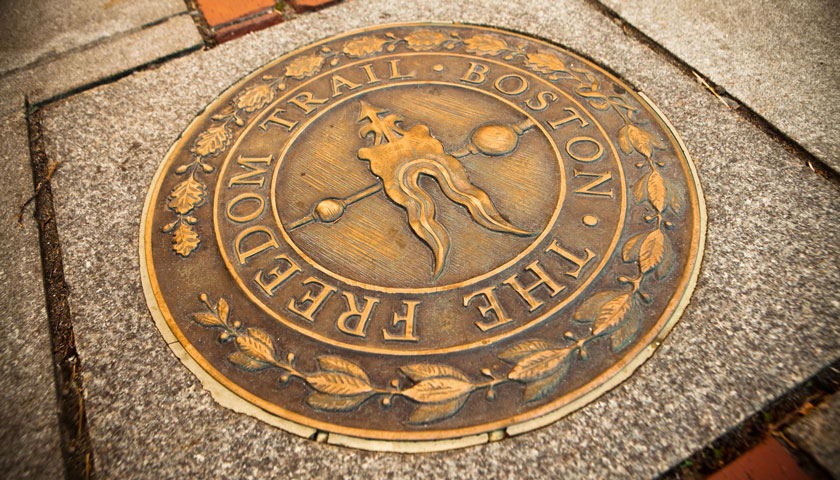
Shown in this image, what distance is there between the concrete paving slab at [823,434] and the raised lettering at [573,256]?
0.64m

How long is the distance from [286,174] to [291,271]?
1.33 feet

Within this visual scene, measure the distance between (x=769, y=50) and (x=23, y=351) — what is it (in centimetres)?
287

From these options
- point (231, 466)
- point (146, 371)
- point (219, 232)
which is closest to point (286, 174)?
point (219, 232)

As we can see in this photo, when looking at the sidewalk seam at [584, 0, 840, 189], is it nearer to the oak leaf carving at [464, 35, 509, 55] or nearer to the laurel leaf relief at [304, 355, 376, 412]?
the oak leaf carving at [464, 35, 509, 55]

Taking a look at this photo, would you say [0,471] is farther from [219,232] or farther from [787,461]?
[787,461]

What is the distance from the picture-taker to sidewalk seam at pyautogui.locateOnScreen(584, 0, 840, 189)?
5.47 feet

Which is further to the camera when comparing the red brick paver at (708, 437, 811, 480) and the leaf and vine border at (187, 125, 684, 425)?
the leaf and vine border at (187, 125, 684, 425)

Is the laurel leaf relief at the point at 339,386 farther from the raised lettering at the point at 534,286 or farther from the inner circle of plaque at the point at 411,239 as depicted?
the raised lettering at the point at 534,286

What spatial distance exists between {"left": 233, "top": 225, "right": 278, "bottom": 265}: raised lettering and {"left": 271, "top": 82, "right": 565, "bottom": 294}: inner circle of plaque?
5cm

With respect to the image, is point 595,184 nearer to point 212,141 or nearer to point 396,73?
point 396,73

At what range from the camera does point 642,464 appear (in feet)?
3.93

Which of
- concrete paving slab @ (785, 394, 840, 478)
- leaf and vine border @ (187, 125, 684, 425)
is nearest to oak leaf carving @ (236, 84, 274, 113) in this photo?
leaf and vine border @ (187, 125, 684, 425)

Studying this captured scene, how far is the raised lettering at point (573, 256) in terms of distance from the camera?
→ 4.81 ft

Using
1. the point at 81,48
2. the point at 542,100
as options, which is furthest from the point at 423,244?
the point at 81,48
